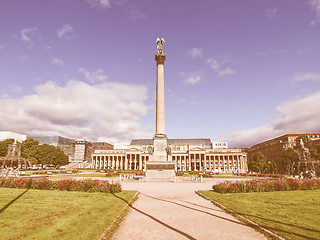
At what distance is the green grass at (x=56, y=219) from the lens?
8.05 m

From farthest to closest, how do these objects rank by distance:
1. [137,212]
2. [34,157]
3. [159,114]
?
[34,157], [159,114], [137,212]

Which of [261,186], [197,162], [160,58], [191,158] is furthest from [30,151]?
[197,162]

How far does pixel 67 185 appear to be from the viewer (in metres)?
20.8

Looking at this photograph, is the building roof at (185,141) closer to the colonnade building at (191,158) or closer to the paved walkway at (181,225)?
the colonnade building at (191,158)

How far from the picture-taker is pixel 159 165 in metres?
36.9


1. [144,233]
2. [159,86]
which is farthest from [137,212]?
[159,86]

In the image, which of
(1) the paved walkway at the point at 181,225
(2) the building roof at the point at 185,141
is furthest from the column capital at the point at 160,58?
(2) the building roof at the point at 185,141

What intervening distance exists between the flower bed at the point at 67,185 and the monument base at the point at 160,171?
16019mm

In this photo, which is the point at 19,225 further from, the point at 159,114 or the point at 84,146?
the point at 84,146

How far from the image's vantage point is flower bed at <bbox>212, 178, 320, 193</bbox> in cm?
2019

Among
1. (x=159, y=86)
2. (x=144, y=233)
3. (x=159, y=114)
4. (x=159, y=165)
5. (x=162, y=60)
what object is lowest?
(x=144, y=233)

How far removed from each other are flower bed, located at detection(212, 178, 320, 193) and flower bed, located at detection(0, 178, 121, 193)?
436 inches

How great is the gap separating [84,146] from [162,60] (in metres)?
169

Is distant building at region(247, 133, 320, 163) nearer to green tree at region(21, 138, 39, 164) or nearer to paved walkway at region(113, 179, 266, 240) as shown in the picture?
paved walkway at region(113, 179, 266, 240)
